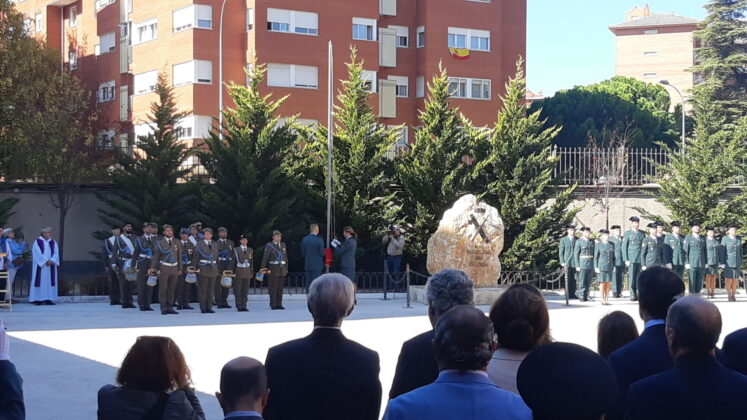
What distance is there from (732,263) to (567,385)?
24.4 meters

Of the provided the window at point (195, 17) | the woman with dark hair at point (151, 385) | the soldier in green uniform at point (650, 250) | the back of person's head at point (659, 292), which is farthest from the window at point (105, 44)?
the woman with dark hair at point (151, 385)

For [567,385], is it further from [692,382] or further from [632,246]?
[632,246]

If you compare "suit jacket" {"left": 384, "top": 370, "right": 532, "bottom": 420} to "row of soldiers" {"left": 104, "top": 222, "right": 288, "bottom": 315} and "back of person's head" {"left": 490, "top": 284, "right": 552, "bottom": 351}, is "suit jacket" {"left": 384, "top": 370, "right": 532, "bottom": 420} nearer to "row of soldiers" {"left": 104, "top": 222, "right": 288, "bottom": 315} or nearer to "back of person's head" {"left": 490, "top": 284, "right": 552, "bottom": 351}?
"back of person's head" {"left": 490, "top": 284, "right": 552, "bottom": 351}

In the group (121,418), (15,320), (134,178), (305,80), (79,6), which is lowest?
(15,320)

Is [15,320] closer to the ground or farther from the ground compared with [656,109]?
closer to the ground

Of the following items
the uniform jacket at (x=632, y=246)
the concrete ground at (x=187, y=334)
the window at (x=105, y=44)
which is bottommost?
the concrete ground at (x=187, y=334)

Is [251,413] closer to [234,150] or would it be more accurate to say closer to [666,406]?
[666,406]

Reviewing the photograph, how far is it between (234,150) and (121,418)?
23625 mm

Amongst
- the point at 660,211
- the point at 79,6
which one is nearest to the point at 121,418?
the point at 660,211

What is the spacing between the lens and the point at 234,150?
1110 inches

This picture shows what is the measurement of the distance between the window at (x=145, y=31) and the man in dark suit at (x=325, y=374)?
143ft

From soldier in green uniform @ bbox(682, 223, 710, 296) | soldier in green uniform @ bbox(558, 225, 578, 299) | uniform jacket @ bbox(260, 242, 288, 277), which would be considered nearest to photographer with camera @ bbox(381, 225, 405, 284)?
soldier in green uniform @ bbox(558, 225, 578, 299)

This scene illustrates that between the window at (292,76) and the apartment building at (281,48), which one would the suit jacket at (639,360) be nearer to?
the apartment building at (281,48)

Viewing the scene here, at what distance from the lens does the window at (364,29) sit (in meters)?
48.4
